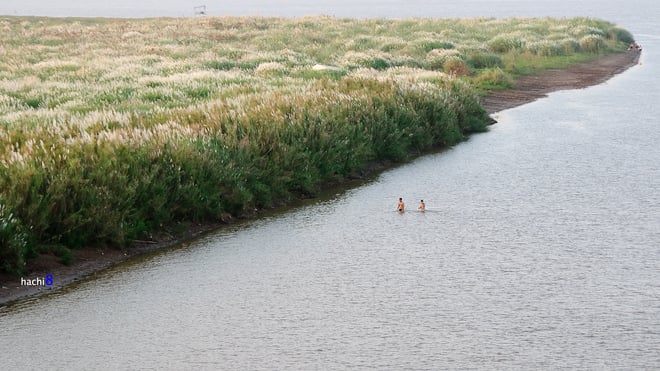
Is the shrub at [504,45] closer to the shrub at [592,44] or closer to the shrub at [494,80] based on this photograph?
the shrub at [592,44]

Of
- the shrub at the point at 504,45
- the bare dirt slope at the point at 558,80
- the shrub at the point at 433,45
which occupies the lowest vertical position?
the bare dirt slope at the point at 558,80

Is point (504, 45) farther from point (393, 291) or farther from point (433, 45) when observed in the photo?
point (393, 291)

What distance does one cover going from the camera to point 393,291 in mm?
12445

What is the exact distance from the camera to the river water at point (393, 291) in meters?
10.3

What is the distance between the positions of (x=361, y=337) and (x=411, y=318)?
881mm

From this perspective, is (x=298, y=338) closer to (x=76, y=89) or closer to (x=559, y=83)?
(x=76, y=89)

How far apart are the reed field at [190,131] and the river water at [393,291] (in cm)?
84

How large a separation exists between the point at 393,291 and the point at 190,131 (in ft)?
23.5

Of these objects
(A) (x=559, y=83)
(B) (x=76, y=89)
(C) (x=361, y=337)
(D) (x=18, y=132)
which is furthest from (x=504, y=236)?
(A) (x=559, y=83)

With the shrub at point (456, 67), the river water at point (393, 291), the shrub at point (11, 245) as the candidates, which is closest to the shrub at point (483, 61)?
the shrub at point (456, 67)

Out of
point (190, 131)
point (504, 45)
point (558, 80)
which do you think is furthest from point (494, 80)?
point (190, 131)

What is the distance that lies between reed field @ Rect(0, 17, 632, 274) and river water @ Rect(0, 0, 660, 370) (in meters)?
0.84

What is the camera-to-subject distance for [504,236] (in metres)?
15.3

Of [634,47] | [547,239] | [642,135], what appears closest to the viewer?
[547,239]
